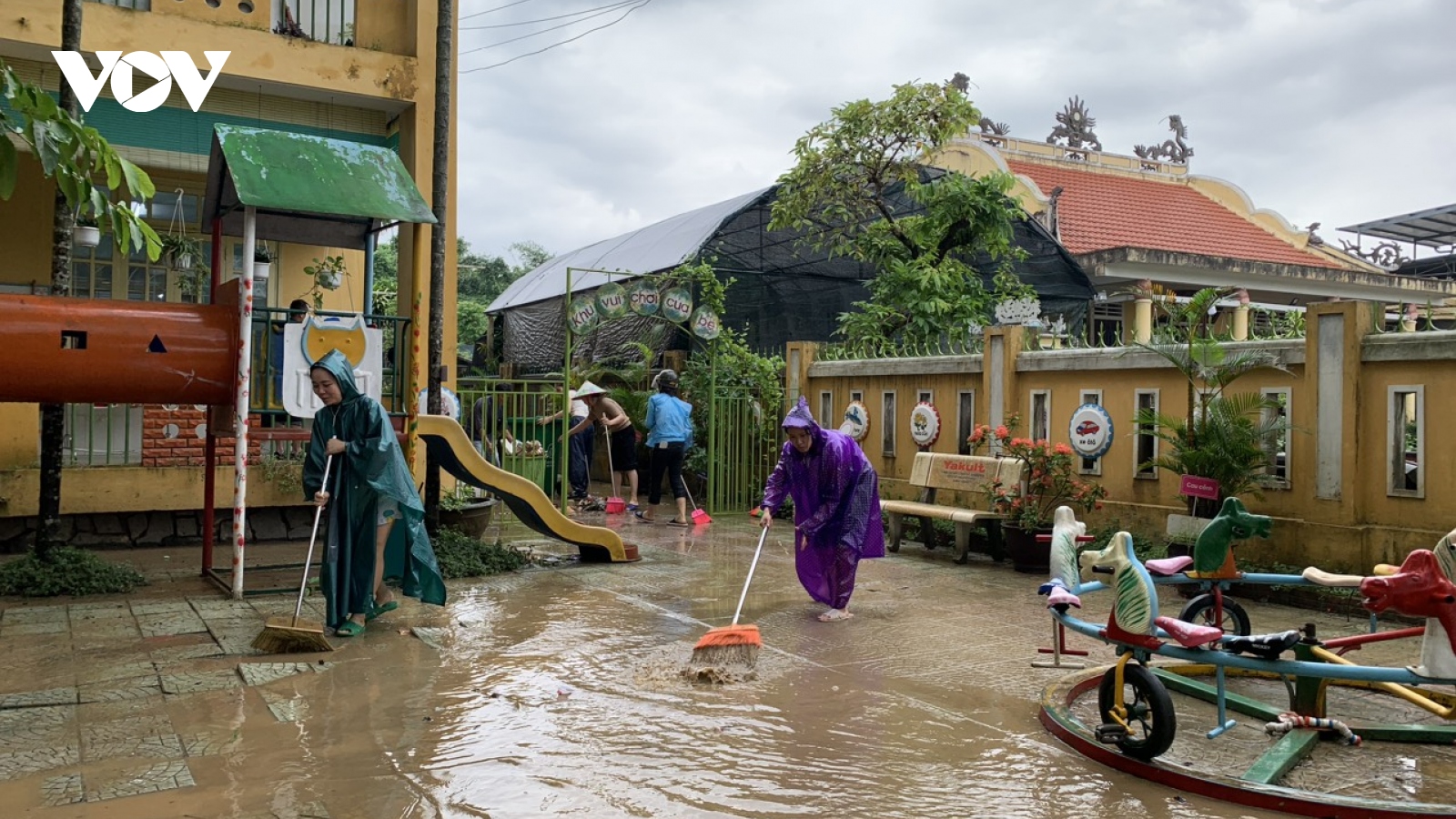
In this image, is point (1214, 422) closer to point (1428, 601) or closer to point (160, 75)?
point (1428, 601)

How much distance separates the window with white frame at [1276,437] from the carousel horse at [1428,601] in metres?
4.81

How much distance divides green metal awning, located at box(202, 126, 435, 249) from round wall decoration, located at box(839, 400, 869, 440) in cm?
626

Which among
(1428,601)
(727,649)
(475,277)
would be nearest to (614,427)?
(727,649)

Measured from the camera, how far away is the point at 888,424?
41.5 feet

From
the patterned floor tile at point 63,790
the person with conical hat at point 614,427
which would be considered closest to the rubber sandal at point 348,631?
the patterned floor tile at point 63,790

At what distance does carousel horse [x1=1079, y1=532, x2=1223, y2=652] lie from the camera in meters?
Answer: 4.19

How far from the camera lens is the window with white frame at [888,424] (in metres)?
12.6

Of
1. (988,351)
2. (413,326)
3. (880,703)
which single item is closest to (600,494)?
(988,351)

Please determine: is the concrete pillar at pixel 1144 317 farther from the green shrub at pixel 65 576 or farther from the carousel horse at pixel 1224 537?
the green shrub at pixel 65 576

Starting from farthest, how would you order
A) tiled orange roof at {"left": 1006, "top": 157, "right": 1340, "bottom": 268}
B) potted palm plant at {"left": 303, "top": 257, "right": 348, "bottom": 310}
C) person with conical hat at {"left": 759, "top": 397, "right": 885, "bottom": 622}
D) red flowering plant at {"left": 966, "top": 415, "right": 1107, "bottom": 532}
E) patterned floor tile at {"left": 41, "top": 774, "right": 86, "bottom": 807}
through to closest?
tiled orange roof at {"left": 1006, "top": 157, "right": 1340, "bottom": 268}, potted palm plant at {"left": 303, "top": 257, "right": 348, "bottom": 310}, red flowering plant at {"left": 966, "top": 415, "right": 1107, "bottom": 532}, person with conical hat at {"left": 759, "top": 397, "right": 885, "bottom": 622}, patterned floor tile at {"left": 41, "top": 774, "right": 86, "bottom": 807}

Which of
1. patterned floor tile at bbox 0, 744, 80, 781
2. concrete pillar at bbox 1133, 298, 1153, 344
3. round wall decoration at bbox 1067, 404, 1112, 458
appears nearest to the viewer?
patterned floor tile at bbox 0, 744, 80, 781

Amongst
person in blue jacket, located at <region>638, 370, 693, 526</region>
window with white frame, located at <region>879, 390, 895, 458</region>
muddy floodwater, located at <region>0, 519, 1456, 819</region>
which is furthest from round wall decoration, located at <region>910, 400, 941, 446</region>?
muddy floodwater, located at <region>0, 519, 1456, 819</region>

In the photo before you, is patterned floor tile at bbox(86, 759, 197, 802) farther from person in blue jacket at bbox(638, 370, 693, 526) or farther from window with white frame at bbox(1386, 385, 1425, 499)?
person in blue jacket at bbox(638, 370, 693, 526)

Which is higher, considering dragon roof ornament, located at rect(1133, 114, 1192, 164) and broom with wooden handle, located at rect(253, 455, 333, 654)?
dragon roof ornament, located at rect(1133, 114, 1192, 164)
